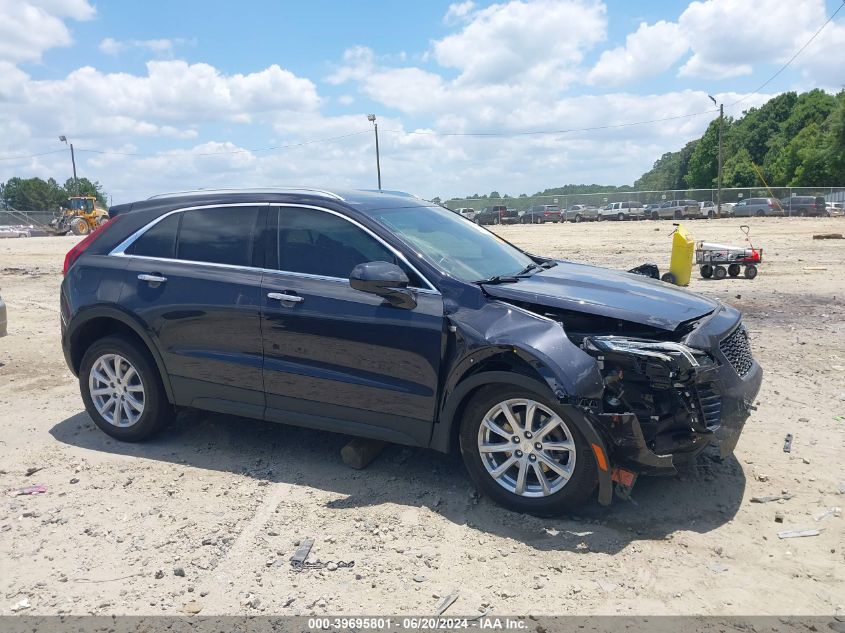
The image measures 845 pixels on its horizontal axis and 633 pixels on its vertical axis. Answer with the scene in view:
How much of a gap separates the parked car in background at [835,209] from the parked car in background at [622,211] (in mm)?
12852

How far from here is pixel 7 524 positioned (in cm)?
429

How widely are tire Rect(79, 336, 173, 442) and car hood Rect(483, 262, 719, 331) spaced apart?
2.75 meters

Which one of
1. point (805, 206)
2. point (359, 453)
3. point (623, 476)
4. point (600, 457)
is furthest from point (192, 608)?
point (805, 206)

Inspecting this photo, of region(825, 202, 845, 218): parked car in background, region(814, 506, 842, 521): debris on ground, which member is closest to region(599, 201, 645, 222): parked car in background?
region(825, 202, 845, 218): parked car in background

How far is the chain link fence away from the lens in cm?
5184

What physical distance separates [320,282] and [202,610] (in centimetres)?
212

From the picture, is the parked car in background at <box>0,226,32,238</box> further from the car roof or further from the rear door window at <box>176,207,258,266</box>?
the rear door window at <box>176,207,258,266</box>

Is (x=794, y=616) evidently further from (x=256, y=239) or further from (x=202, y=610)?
(x=256, y=239)

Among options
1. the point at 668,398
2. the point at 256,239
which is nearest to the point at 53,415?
the point at 256,239

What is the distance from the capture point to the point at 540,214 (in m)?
58.7

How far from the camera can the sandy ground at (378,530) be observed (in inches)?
134

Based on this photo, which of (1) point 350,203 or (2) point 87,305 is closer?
(1) point 350,203

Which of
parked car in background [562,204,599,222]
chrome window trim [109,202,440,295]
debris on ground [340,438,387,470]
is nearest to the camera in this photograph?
chrome window trim [109,202,440,295]

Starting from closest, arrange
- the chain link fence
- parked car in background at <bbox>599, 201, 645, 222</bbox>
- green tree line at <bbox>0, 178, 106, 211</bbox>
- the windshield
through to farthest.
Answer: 1. the windshield
2. the chain link fence
3. parked car in background at <bbox>599, 201, 645, 222</bbox>
4. green tree line at <bbox>0, 178, 106, 211</bbox>
